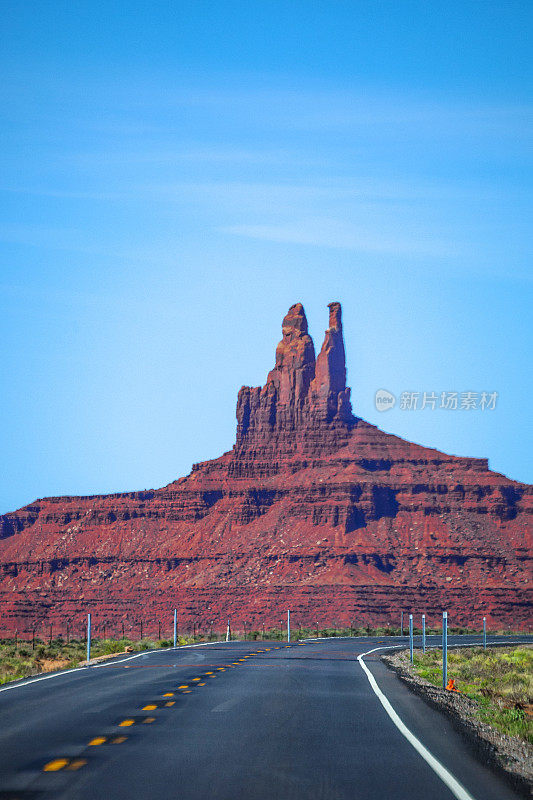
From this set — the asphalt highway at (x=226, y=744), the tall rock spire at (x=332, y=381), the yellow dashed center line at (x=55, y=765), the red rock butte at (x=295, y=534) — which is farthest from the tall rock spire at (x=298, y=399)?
the yellow dashed center line at (x=55, y=765)

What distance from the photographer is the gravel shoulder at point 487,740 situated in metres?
10.7

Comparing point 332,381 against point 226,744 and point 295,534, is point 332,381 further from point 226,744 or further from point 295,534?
point 226,744

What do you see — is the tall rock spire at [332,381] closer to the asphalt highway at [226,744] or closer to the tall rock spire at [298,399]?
the tall rock spire at [298,399]

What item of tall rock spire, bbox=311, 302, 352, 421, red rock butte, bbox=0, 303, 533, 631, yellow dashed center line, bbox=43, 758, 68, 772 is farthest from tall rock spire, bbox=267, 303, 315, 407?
yellow dashed center line, bbox=43, 758, 68, 772

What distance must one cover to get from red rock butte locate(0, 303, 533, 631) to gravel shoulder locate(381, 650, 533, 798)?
318ft

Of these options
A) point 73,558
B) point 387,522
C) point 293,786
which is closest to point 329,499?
point 387,522

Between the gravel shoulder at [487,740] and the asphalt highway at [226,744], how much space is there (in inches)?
7.0

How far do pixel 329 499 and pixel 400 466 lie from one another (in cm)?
1430

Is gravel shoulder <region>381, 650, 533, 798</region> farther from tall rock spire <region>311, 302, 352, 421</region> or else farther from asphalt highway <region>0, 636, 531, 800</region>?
tall rock spire <region>311, 302, 352, 421</region>

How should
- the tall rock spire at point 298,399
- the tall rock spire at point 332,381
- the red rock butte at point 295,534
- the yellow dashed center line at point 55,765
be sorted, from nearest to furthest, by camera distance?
the yellow dashed center line at point 55,765, the red rock butte at point 295,534, the tall rock spire at point 298,399, the tall rock spire at point 332,381

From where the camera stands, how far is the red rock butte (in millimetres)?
122688

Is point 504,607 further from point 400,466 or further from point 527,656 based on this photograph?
point 527,656

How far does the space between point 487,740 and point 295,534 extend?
123 meters

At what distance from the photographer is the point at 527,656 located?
3928 cm
